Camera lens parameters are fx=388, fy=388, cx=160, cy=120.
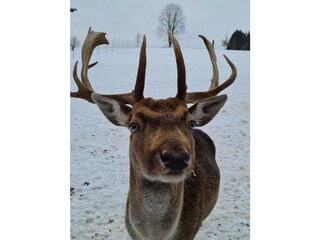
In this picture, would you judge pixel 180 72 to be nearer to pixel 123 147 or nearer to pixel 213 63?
pixel 213 63

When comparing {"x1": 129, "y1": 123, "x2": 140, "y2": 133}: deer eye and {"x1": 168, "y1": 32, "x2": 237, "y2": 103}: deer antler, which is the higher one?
{"x1": 168, "y1": 32, "x2": 237, "y2": 103}: deer antler

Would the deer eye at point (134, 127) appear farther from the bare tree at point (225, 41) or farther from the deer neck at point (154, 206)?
the bare tree at point (225, 41)

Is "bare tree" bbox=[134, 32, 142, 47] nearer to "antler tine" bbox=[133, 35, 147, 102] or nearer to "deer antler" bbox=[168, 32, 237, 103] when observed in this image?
"deer antler" bbox=[168, 32, 237, 103]

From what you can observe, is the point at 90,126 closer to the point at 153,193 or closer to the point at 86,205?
the point at 86,205

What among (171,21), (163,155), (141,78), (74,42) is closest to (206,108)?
(141,78)

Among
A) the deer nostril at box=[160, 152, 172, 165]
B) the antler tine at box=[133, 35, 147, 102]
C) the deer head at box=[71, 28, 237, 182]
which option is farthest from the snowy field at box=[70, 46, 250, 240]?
the deer nostril at box=[160, 152, 172, 165]

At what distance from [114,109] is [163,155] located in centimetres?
60

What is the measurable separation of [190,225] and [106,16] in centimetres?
171

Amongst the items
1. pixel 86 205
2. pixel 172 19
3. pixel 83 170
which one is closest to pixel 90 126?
pixel 83 170

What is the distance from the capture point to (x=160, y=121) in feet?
6.87

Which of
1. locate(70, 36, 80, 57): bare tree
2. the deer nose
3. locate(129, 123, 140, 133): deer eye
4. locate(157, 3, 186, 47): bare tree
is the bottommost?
the deer nose

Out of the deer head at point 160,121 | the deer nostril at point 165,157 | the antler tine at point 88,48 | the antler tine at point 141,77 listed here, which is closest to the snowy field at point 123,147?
the antler tine at point 88,48

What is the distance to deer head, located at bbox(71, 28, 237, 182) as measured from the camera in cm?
192

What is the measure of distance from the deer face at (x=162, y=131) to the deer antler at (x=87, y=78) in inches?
5.7
